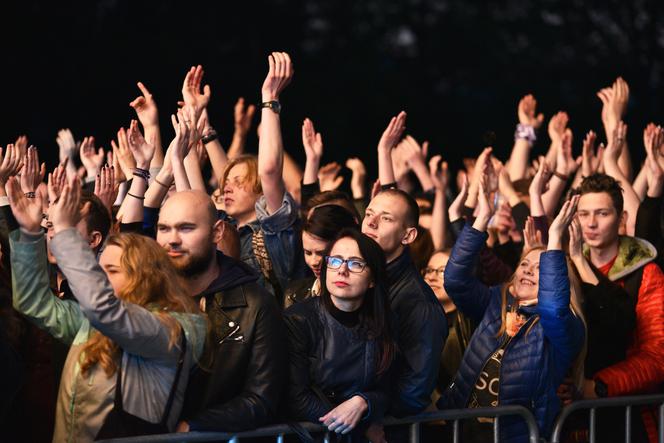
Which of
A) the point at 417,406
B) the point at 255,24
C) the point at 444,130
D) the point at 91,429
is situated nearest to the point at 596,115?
the point at 444,130

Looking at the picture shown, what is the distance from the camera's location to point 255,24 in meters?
16.1

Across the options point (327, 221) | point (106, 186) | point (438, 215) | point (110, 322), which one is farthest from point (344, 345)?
point (438, 215)

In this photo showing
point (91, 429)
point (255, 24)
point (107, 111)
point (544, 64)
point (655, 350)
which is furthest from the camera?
point (544, 64)

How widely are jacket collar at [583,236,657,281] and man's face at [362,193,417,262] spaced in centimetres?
118

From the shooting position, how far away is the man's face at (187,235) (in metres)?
5.62

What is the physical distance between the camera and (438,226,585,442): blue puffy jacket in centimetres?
630

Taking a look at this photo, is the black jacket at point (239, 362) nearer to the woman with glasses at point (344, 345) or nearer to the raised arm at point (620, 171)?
the woman with glasses at point (344, 345)

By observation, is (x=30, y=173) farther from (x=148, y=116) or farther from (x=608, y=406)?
(x=608, y=406)

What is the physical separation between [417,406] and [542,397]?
0.72 m

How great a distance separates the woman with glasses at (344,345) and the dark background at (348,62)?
290 inches

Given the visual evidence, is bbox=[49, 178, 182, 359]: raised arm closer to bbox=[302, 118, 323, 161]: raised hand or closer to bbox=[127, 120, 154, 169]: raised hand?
bbox=[127, 120, 154, 169]: raised hand

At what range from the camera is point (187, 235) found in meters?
5.65

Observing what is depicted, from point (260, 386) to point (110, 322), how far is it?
0.76 m

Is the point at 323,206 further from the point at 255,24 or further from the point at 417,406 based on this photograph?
the point at 255,24
